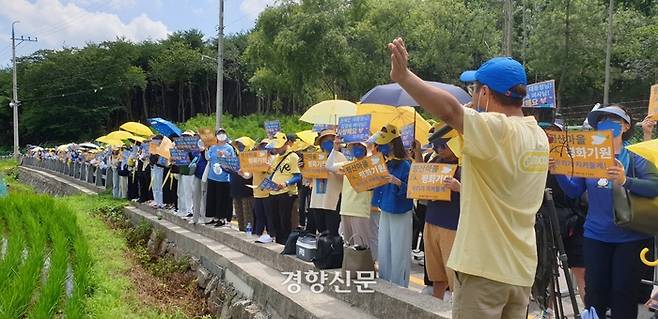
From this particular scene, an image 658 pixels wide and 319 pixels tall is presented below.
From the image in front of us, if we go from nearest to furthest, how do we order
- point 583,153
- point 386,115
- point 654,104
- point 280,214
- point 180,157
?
point 583,153
point 654,104
point 386,115
point 280,214
point 180,157

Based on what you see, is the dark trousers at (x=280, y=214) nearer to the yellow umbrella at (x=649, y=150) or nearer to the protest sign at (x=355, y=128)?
the protest sign at (x=355, y=128)

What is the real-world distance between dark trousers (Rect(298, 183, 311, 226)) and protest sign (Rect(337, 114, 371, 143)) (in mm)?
1760

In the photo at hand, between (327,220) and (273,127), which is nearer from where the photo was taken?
(327,220)

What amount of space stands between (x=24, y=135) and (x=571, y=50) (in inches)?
1673

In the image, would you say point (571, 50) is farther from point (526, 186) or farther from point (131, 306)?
point (526, 186)

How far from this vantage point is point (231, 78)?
4419cm

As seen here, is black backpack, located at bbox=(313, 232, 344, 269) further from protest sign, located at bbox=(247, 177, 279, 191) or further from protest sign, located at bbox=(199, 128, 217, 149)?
protest sign, located at bbox=(199, 128, 217, 149)

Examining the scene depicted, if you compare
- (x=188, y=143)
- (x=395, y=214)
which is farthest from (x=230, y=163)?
(x=395, y=214)

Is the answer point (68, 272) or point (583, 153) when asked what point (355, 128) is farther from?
point (68, 272)

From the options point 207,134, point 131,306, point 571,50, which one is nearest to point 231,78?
point 571,50

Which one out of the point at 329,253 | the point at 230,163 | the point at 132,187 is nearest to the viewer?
the point at 329,253

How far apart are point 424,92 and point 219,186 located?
7295mm

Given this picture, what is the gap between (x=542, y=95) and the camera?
4.20m

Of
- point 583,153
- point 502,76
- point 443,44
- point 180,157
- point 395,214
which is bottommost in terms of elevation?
point 395,214
